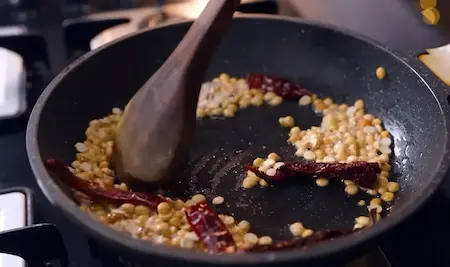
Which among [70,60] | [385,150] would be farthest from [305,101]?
[70,60]

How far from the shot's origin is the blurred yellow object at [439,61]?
3.23 ft

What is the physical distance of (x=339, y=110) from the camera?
0.99m

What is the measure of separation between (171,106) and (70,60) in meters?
0.41

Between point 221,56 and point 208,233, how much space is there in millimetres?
408

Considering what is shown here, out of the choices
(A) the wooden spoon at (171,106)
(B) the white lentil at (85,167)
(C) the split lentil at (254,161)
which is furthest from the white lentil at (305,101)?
(B) the white lentil at (85,167)

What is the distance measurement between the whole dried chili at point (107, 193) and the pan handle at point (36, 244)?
6 cm

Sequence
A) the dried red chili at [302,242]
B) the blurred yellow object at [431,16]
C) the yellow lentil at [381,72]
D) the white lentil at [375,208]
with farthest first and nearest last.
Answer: the blurred yellow object at [431,16]
the yellow lentil at [381,72]
the white lentil at [375,208]
the dried red chili at [302,242]

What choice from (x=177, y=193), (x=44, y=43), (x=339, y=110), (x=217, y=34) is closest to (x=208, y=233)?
(x=177, y=193)

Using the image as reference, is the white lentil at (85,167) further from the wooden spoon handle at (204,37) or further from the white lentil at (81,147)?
the wooden spoon handle at (204,37)

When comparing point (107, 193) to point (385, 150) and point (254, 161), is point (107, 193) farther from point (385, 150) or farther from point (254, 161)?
point (385, 150)

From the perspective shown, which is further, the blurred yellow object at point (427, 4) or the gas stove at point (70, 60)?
the blurred yellow object at point (427, 4)

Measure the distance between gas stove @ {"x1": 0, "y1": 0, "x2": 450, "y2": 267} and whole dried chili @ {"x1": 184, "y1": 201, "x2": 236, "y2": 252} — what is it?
112 mm

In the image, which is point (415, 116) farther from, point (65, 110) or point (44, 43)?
point (44, 43)

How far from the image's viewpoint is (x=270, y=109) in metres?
1.01
